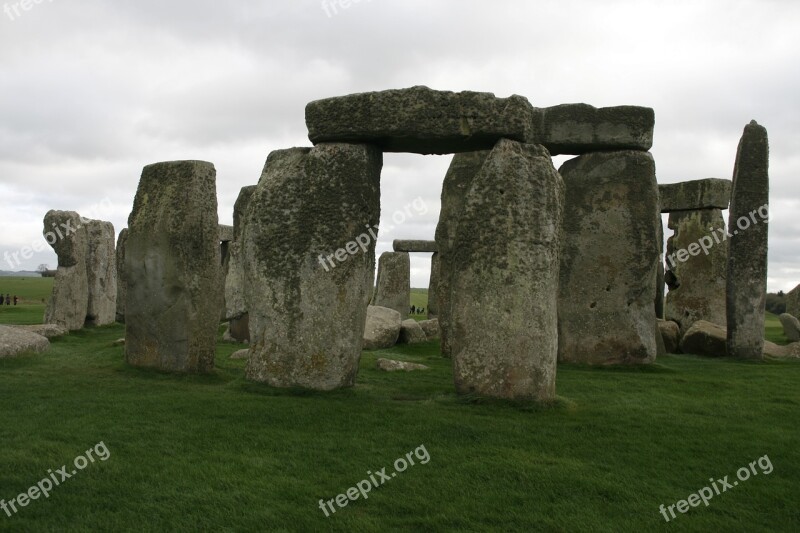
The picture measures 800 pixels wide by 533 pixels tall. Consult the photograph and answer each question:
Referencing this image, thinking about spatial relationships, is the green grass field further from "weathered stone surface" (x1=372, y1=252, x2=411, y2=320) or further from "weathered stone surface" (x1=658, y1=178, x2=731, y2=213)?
"weathered stone surface" (x1=372, y1=252, x2=411, y2=320)

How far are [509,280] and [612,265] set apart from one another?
17.8 ft

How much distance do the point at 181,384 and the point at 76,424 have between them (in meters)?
2.29

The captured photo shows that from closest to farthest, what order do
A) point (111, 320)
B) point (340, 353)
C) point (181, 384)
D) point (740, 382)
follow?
1. point (340, 353)
2. point (181, 384)
3. point (740, 382)
4. point (111, 320)

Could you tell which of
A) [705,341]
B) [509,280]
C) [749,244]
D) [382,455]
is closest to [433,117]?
[509,280]

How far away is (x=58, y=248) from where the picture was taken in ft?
53.3

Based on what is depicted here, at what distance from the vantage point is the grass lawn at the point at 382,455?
4.76m

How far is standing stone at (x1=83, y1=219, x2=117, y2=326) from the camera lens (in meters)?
17.7

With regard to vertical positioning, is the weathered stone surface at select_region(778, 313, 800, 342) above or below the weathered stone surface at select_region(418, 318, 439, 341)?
above

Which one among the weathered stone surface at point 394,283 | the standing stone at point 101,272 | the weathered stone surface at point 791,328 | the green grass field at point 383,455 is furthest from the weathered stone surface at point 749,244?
the standing stone at point 101,272

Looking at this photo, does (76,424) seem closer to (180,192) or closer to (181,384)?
(181,384)

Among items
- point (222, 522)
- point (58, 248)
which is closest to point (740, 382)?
point (222, 522)

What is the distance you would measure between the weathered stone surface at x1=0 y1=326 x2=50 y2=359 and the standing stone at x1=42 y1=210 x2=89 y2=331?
4827 mm

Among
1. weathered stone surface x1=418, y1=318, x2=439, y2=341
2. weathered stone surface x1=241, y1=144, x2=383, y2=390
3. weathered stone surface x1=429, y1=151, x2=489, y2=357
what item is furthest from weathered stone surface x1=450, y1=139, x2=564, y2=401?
weathered stone surface x1=418, y1=318, x2=439, y2=341

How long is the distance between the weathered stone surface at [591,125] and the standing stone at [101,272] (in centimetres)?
1095
